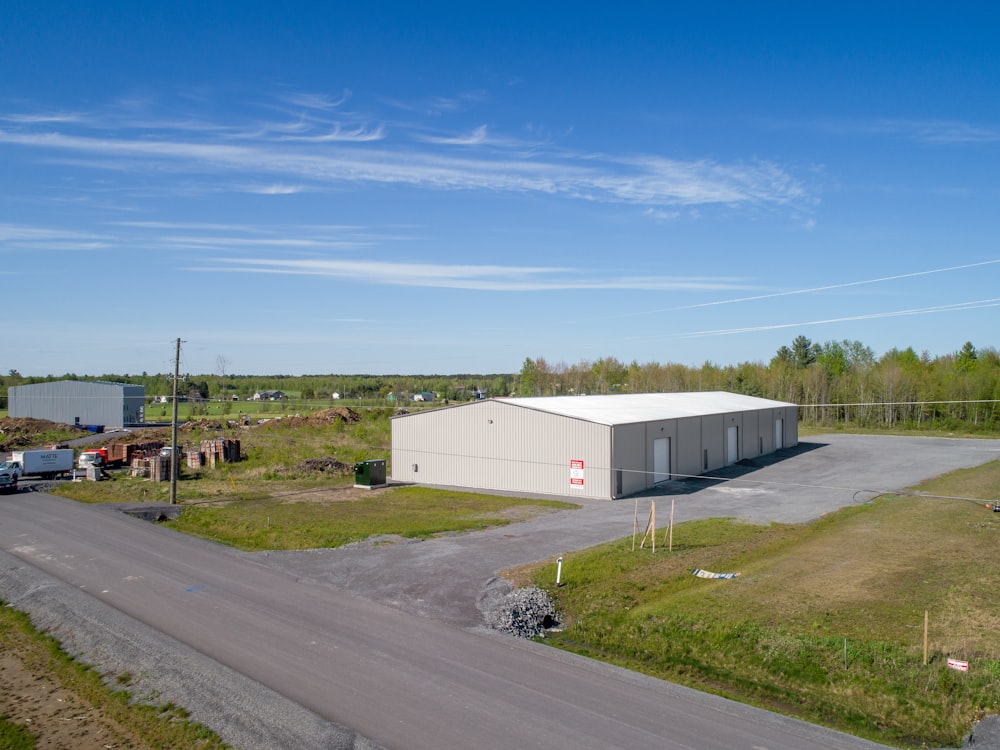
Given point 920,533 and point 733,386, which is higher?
point 733,386

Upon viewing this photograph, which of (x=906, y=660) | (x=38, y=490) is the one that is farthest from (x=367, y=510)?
(x=906, y=660)

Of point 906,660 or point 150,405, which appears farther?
point 150,405

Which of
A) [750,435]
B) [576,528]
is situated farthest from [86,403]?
[576,528]

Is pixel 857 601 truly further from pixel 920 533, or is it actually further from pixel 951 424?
pixel 951 424

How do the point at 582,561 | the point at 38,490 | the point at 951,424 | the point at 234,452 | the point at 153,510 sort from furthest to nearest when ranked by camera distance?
the point at 951,424 < the point at 234,452 < the point at 38,490 < the point at 153,510 < the point at 582,561

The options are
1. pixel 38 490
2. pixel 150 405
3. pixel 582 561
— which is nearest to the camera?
pixel 582 561

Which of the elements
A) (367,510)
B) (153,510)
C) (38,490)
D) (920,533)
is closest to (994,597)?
(920,533)
